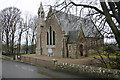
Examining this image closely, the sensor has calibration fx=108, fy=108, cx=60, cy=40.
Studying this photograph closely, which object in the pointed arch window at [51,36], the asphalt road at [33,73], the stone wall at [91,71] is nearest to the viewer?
the stone wall at [91,71]

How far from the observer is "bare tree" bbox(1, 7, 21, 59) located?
99.4ft

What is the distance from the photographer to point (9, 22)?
30.9 metres

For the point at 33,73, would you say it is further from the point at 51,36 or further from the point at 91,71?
the point at 51,36

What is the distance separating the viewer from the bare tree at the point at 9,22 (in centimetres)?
3030

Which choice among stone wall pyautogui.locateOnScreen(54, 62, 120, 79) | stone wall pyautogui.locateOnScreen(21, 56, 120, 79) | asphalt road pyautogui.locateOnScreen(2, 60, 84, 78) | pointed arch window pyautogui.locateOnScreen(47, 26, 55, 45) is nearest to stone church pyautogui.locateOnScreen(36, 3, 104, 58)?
pointed arch window pyautogui.locateOnScreen(47, 26, 55, 45)

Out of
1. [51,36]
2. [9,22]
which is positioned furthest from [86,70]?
[9,22]

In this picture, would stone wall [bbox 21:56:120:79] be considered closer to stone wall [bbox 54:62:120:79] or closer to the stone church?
stone wall [bbox 54:62:120:79]

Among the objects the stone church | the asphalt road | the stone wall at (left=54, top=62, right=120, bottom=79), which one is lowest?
the asphalt road

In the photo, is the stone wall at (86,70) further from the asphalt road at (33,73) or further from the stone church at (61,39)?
the stone church at (61,39)

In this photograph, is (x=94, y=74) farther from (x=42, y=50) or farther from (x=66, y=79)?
(x=42, y=50)

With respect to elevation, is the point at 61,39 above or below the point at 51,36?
below

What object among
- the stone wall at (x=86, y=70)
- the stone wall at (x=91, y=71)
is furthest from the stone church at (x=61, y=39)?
the stone wall at (x=91, y=71)

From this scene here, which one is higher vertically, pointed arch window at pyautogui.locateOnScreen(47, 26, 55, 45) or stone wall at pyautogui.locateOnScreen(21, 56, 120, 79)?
pointed arch window at pyautogui.locateOnScreen(47, 26, 55, 45)

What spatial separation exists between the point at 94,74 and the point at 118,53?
115 inches
